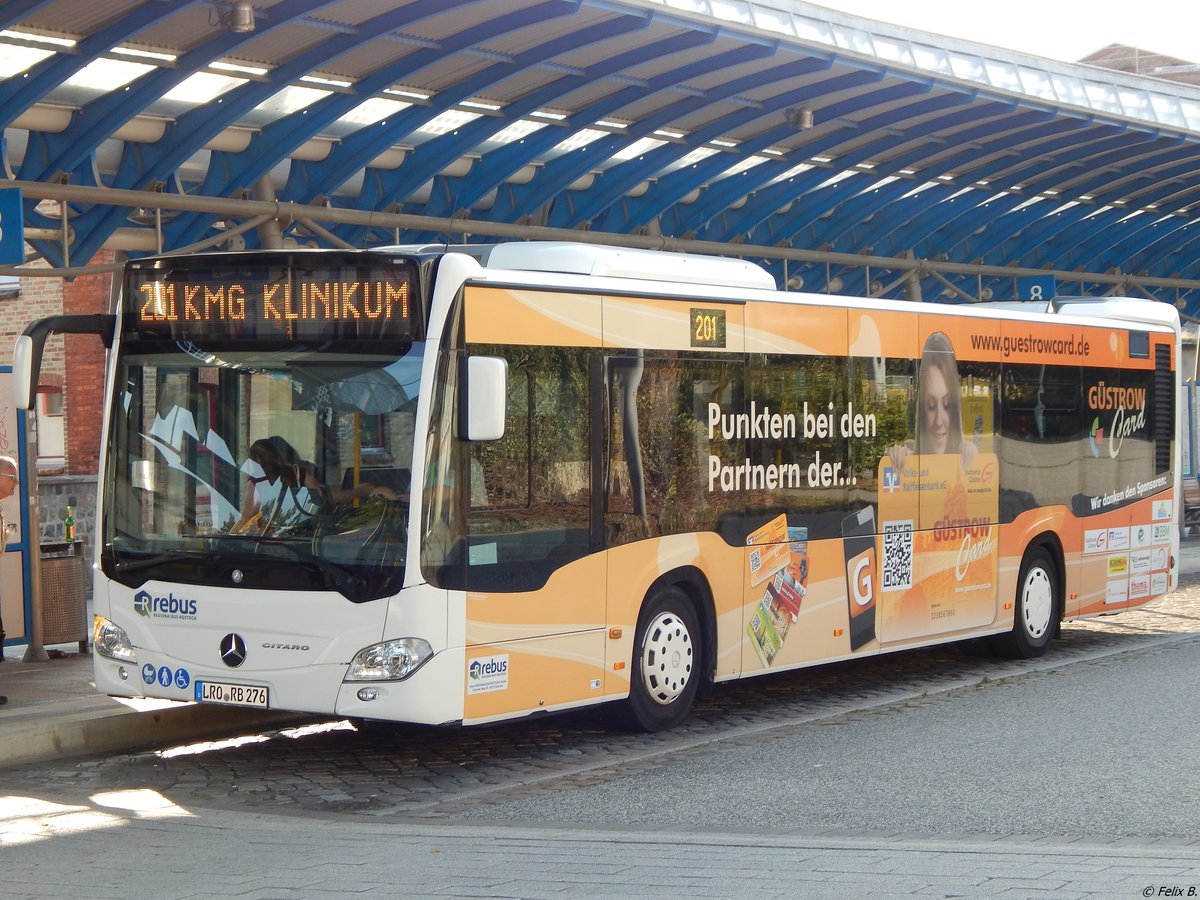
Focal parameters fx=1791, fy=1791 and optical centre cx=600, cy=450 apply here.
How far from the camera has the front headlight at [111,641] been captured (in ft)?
31.9

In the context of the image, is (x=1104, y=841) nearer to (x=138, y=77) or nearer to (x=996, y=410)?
(x=996, y=410)

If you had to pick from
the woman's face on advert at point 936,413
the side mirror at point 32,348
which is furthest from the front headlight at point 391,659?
the woman's face on advert at point 936,413

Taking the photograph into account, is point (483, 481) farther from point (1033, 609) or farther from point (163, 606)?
point (1033, 609)

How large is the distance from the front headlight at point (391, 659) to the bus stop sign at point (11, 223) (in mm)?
3889

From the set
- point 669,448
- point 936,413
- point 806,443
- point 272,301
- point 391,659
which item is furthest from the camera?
point 936,413

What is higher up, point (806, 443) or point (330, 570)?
point (806, 443)

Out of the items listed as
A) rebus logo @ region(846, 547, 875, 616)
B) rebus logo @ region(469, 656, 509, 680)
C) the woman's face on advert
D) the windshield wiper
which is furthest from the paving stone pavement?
the woman's face on advert

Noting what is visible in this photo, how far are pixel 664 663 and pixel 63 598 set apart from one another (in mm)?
5598

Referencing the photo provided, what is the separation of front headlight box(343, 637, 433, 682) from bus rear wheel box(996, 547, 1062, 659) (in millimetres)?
6668

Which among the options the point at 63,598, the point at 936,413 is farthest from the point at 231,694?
the point at 936,413

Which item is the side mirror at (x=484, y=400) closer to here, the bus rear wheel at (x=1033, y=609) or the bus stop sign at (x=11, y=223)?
the bus stop sign at (x=11, y=223)

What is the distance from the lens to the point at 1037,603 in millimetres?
14477

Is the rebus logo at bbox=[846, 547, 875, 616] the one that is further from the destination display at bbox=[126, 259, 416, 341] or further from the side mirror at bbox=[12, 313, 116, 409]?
the side mirror at bbox=[12, 313, 116, 409]

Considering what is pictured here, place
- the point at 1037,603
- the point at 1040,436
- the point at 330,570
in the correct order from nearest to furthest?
the point at 330,570 → the point at 1040,436 → the point at 1037,603
